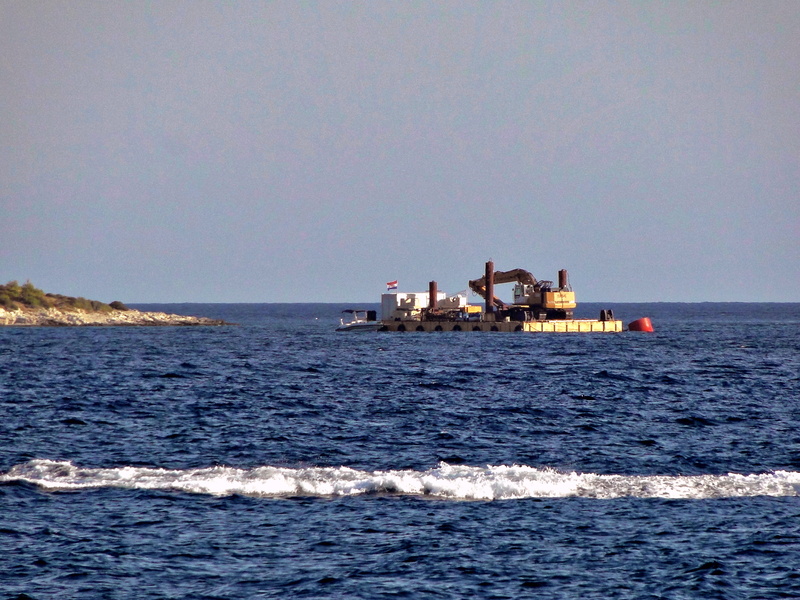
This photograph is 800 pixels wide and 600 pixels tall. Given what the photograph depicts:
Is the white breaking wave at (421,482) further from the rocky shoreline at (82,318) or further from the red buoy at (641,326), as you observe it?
the rocky shoreline at (82,318)

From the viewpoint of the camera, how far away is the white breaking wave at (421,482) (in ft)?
75.8

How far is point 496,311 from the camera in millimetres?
114000

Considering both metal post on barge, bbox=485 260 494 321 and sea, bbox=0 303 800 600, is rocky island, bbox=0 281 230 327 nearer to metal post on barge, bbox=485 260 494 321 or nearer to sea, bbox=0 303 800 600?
metal post on barge, bbox=485 260 494 321

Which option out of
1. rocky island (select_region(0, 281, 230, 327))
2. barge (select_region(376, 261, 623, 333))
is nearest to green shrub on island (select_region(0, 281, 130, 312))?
rocky island (select_region(0, 281, 230, 327))

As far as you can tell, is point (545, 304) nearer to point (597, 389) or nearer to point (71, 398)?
point (597, 389)

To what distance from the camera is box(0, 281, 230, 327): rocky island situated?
133375 mm

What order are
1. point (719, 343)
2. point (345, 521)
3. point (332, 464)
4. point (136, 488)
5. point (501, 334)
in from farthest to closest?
point (501, 334) < point (719, 343) < point (332, 464) < point (136, 488) < point (345, 521)

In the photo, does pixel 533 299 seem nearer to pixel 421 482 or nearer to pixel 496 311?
pixel 496 311

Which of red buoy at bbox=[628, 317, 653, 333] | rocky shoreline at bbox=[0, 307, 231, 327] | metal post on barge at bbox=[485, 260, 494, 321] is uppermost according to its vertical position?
metal post on barge at bbox=[485, 260, 494, 321]

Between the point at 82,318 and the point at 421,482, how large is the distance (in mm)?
122034

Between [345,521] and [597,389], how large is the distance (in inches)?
1159

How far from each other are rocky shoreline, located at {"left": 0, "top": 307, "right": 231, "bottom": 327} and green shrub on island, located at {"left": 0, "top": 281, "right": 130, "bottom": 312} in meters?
2.08

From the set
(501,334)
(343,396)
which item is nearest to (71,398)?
(343,396)

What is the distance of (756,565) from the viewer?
17.6 m
